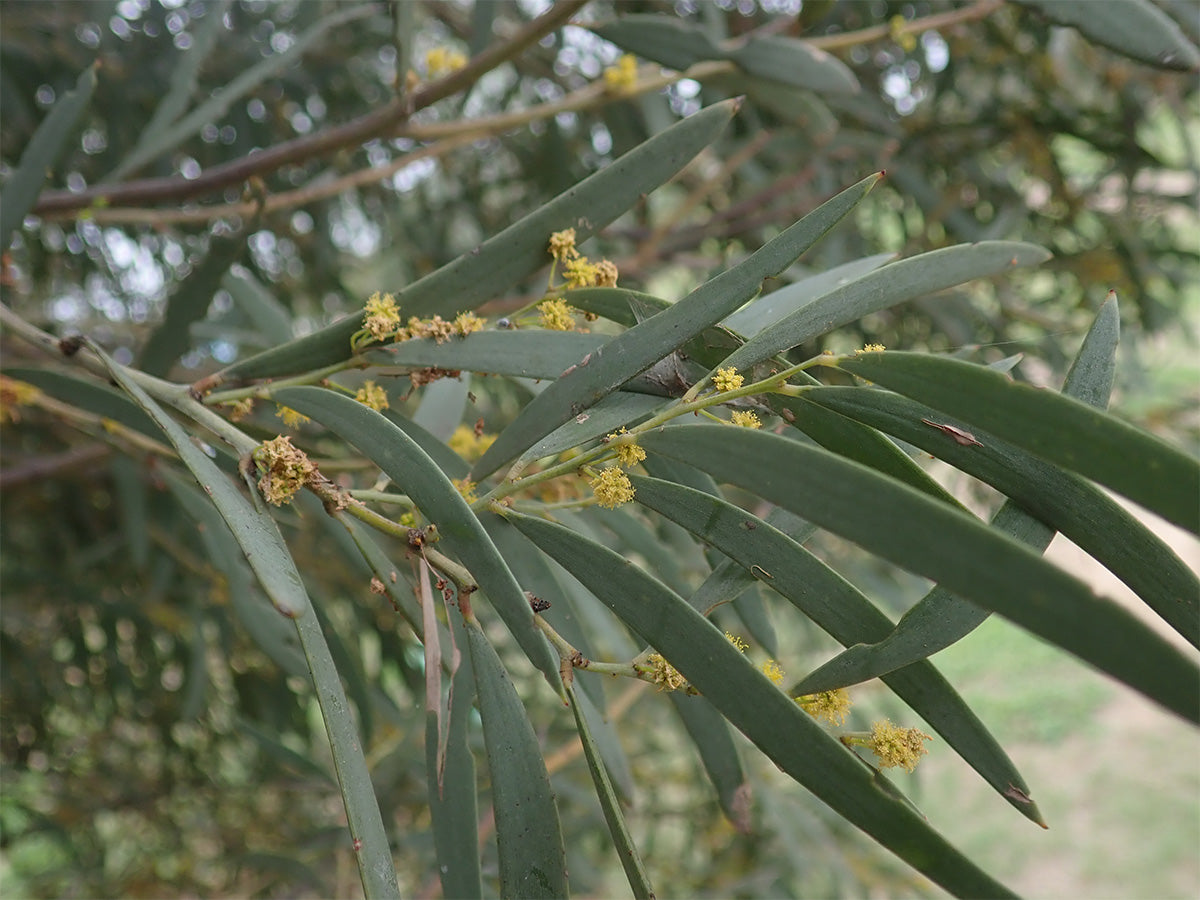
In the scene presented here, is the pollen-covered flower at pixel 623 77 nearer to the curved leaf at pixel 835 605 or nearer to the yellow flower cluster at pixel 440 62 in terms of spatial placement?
the yellow flower cluster at pixel 440 62

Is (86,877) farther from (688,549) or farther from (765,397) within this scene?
(765,397)

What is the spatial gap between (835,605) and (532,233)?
0.98 feet

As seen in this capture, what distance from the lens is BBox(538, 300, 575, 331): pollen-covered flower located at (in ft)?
2.02

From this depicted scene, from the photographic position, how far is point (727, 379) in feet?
1.60

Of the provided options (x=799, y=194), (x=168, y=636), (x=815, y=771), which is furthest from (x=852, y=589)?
(x=168, y=636)

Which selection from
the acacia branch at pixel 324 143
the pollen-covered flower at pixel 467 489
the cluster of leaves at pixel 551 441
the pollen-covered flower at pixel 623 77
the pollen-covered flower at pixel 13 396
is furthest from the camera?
the pollen-covered flower at pixel 623 77

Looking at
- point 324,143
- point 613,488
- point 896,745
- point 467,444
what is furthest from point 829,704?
point 324,143

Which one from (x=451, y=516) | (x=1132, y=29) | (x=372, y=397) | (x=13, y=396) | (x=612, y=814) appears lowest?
(x=612, y=814)

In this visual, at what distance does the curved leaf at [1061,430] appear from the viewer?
0.36m

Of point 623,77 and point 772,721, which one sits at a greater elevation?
point 623,77

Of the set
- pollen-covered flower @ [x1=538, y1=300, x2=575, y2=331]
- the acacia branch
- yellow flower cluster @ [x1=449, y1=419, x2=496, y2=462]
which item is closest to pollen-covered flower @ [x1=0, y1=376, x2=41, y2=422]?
the acacia branch

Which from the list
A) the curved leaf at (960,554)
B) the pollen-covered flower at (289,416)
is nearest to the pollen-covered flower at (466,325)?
the pollen-covered flower at (289,416)

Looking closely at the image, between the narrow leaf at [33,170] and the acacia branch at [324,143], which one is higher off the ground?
the acacia branch at [324,143]

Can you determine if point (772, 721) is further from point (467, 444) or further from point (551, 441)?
point (467, 444)
